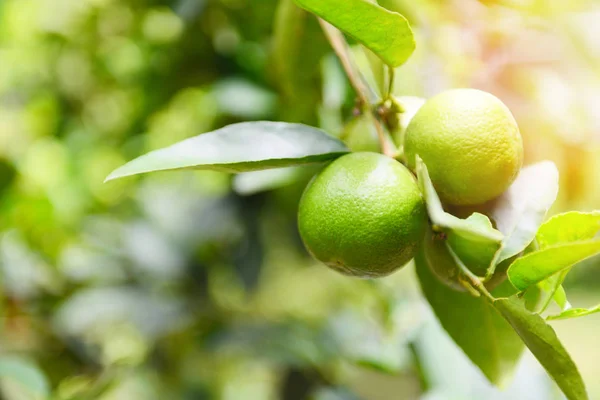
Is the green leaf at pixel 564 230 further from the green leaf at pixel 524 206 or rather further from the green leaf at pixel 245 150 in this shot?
the green leaf at pixel 245 150

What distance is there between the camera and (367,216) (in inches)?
17.5

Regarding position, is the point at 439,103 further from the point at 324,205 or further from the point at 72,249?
the point at 72,249

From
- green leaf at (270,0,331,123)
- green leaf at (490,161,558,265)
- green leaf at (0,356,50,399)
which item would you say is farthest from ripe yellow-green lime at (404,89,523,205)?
green leaf at (0,356,50,399)

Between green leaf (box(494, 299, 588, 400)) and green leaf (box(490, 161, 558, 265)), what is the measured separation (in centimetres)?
4

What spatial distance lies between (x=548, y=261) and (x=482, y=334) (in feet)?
0.50

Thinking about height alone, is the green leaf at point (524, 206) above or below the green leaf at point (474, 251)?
above

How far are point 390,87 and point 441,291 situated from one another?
0.18 metres

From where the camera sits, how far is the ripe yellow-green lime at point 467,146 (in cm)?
45

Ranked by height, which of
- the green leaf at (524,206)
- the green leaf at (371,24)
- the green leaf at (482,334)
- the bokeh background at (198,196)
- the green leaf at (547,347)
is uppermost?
the green leaf at (371,24)

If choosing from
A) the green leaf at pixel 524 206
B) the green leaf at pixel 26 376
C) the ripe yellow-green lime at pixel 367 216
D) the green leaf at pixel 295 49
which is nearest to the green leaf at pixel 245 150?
the ripe yellow-green lime at pixel 367 216

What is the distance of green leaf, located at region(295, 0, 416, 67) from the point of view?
16.6 inches

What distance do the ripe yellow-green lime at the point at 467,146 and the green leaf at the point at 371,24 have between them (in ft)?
0.16

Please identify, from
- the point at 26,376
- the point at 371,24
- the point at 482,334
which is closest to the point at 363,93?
the point at 371,24

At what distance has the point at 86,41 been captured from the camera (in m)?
1.44
